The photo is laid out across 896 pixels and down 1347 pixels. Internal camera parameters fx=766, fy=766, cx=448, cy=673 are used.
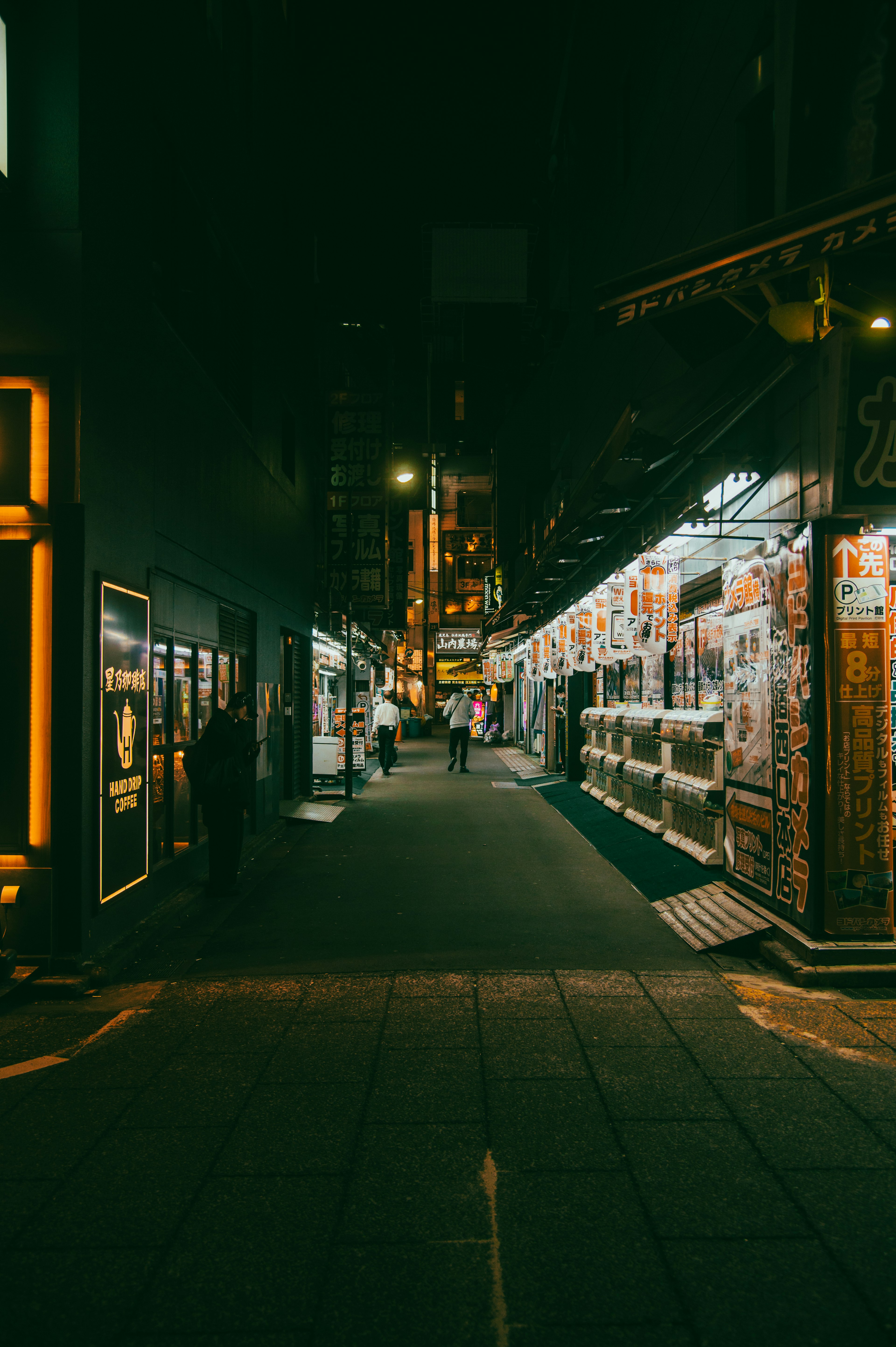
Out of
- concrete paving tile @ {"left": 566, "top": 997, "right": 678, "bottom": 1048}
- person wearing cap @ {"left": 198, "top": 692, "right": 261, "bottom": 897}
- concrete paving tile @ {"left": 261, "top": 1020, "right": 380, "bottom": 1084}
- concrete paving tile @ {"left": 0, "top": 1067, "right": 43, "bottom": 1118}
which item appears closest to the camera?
concrete paving tile @ {"left": 0, "top": 1067, "right": 43, "bottom": 1118}

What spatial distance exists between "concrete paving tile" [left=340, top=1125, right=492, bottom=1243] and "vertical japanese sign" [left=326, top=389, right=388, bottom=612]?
1378 centimetres

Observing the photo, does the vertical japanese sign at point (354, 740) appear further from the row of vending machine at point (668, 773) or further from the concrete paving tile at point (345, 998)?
A: the concrete paving tile at point (345, 998)

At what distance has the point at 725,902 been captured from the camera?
7133mm

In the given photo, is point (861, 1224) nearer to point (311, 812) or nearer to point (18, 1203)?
point (18, 1203)

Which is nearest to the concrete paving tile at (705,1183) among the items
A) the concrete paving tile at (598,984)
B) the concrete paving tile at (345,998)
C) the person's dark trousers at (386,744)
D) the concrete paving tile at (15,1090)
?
the concrete paving tile at (598,984)

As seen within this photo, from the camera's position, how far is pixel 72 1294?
2.59 meters

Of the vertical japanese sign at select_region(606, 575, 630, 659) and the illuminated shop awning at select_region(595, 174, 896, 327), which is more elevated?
the illuminated shop awning at select_region(595, 174, 896, 327)

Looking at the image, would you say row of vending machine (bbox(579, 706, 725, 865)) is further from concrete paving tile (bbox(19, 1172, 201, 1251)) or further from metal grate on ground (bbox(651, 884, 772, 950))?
concrete paving tile (bbox(19, 1172, 201, 1251))

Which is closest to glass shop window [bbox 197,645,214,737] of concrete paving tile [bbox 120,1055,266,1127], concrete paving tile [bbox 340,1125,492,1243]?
concrete paving tile [bbox 120,1055,266,1127]

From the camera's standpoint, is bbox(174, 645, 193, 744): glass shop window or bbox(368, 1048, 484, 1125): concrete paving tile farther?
bbox(174, 645, 193, 744): glass shop window

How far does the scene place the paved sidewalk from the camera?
8.21 ft

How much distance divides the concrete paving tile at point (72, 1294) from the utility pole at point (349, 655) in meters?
12.1

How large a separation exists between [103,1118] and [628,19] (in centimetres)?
1888

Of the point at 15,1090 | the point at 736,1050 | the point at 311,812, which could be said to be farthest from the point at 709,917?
the point at 311,812
